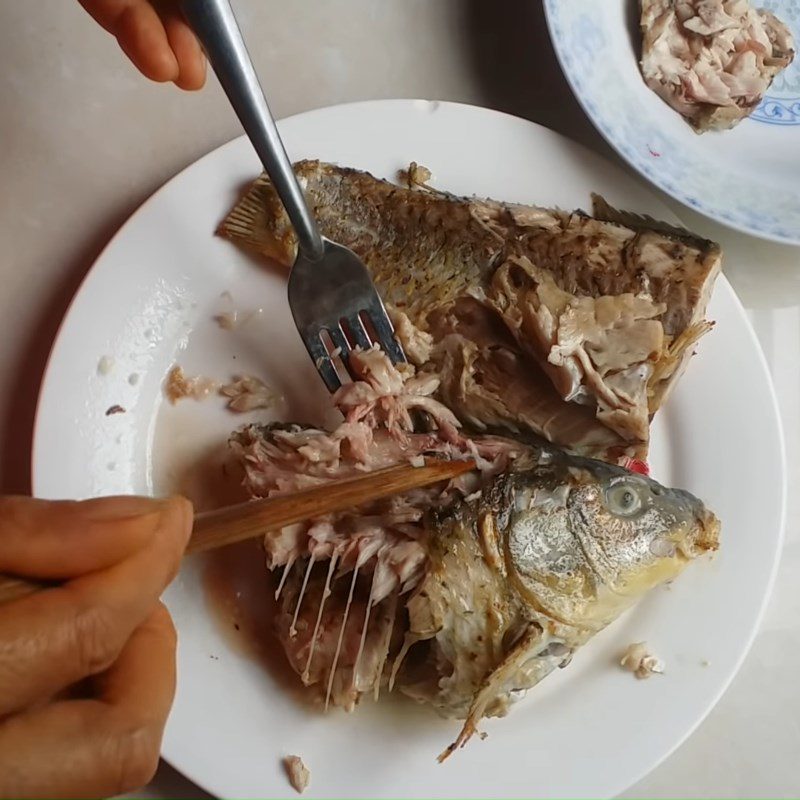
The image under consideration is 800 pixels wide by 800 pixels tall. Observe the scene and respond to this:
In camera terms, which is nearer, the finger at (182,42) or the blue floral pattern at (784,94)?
the finger at (182,42)

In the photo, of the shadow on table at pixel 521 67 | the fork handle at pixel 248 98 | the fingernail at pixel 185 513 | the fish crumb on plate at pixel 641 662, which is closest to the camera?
the fingernail at pixel 185 513

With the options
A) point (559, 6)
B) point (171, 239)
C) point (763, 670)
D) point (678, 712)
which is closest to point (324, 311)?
point (171, 239)

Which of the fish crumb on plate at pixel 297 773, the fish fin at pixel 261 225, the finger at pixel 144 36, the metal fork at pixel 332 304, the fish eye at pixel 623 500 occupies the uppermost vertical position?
the finger at pixel 144 36

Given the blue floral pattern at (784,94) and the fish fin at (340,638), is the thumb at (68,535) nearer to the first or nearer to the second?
the fish fin at (340,638)

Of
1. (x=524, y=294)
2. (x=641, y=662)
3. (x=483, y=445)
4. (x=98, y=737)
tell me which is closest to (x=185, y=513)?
(x=98, y=737)

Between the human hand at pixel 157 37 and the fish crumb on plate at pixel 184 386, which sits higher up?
the human hand at pixel 157 37

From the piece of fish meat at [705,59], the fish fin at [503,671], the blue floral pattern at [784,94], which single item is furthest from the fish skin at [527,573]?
the blue floral pattern at [784,94]

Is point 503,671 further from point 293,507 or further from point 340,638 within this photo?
point 293,507
